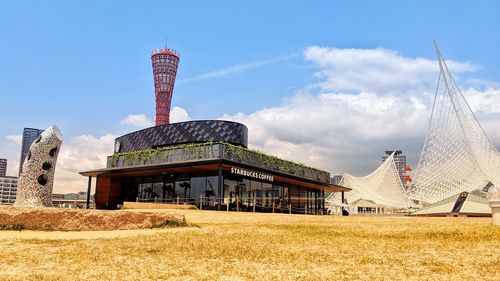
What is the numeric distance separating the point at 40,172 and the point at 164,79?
3644 inches

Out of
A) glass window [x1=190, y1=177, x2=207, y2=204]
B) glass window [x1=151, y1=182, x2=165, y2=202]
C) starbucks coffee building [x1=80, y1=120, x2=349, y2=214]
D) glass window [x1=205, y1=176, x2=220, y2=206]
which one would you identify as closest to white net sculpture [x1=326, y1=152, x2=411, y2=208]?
starbucks coffee building [x1=80, y1=120, x2=349, y2=214]

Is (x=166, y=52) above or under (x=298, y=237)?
above

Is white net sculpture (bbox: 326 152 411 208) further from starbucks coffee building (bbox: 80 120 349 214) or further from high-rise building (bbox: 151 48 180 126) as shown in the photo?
high-rise building (bbox: 151 48 180 126)

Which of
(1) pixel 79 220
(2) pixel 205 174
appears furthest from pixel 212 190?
(1) pixel 79 220

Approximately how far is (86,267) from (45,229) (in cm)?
860

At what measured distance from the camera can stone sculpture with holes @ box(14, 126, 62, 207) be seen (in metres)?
23.1

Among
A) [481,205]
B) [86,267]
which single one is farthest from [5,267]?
[481,205]

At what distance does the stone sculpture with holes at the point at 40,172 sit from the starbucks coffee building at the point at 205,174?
9.52 meters

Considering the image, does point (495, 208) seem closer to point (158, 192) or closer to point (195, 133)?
point (158, 192)

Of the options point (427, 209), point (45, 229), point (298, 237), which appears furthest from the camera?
point (427, 209)

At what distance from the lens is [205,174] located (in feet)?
109

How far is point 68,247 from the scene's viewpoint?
8.97m

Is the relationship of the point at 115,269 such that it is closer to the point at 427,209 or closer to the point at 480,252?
the point at 480,252

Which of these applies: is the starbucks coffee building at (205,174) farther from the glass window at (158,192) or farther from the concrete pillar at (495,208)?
the concrete pillar at (495,208)
